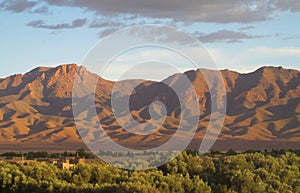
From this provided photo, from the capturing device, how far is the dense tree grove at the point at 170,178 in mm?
38312

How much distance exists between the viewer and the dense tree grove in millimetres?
38312

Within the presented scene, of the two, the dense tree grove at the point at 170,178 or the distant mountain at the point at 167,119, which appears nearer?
the dense tree grove at the point at 170,178

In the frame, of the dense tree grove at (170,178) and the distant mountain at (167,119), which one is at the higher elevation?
the distant mountain at (167,119)

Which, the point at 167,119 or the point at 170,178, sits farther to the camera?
the point at 167,119

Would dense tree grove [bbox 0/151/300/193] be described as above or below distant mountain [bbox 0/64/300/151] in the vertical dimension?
below

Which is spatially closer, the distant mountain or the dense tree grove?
the dense tree grove

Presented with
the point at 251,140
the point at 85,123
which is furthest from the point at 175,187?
the point at 251,140

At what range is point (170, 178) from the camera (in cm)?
3975

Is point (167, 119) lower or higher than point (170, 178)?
higher

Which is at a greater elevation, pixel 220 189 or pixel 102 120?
pixel 102 120

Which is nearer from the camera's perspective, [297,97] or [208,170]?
[208,170]

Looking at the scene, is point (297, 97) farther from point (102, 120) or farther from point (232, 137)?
point (102, 120)

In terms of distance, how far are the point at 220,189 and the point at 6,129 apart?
118681 mm

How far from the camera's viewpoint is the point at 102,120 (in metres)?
163
